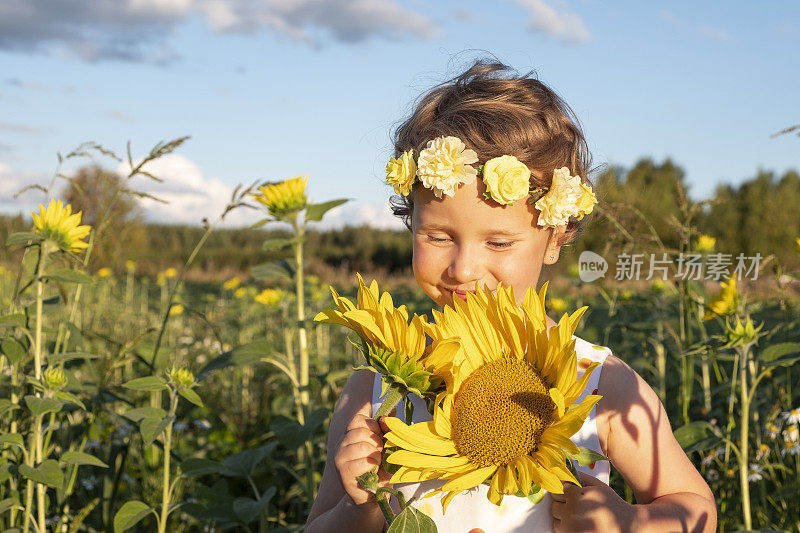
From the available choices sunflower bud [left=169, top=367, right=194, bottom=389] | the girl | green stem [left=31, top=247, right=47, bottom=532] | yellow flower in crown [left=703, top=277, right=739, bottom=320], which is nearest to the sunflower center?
the girl

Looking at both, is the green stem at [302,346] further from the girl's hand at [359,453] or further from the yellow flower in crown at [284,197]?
the girl's hand at [359,453]

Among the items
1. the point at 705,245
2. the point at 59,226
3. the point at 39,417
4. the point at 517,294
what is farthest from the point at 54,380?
the point at 705,245

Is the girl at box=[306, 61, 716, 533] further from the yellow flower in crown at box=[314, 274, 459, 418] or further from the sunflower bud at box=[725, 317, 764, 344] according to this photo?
the sunflower bud at box=[725, 317, 764, 344]

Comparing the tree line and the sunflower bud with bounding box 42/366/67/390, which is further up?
the tree line

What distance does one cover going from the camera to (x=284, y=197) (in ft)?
5.81

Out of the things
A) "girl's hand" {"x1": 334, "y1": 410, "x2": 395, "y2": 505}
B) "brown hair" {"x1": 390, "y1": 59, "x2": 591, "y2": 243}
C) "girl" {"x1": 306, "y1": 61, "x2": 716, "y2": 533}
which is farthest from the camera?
"brown hair" {"x1": 390, "y1": 59, "x2": 591, "y2": 243}

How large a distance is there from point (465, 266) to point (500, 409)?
1.23 ft

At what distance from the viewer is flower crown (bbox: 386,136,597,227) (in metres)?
1.11

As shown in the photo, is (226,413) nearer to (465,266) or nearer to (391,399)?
(465,266)

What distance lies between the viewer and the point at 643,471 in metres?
1.11

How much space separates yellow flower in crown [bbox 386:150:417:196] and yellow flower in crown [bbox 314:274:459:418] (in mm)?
479

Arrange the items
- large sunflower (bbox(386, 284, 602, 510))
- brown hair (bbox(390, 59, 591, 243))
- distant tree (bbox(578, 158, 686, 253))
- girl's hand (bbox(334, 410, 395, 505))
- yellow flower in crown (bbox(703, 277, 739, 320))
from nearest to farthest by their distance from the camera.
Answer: large sunflower (bbox(386, 284, 602, 510)) → girl's hand (bbox(334, 410, 395, 505)) → brown hair (bbox(390, 59, 591, 243)) → yellow flower in crown (bbox(703, 277, 739, 320)) → distant tree (bbox(578, 158, 686, 253))

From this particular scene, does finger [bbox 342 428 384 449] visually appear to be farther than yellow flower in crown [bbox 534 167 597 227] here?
No

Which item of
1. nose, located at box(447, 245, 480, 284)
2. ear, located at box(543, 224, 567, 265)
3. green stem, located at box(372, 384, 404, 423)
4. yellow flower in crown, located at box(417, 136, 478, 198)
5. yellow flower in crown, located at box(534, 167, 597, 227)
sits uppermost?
yellow flower in crown, located at box(417, 136, 478, 198)
